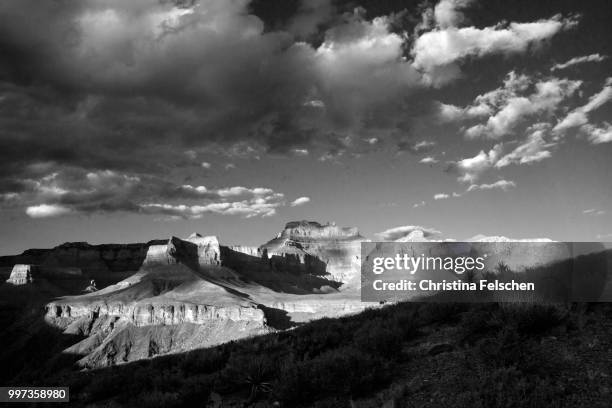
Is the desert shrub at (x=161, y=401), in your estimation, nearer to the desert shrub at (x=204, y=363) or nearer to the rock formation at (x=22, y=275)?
the desert shrub at (x=204, y=363)

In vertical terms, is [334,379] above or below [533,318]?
below

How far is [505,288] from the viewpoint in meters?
15.2

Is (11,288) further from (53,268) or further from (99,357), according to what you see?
(99,357)

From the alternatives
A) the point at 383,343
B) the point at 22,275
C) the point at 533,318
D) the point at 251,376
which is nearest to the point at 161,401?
the point at 251,376

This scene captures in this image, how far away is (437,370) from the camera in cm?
873

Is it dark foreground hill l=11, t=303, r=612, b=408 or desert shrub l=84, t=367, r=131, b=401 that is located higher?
dark foreground hill l=11, t=303, r=612, b=408

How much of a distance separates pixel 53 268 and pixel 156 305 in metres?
110

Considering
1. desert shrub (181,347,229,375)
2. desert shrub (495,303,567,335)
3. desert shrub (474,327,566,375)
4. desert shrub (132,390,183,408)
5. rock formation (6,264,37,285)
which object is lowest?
rock formation (6,264,37,285)

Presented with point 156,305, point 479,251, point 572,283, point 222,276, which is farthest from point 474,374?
point 222,276

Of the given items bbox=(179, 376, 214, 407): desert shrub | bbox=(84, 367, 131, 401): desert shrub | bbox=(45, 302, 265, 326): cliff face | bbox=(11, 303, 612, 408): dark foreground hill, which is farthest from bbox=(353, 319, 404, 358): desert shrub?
bbox=(45, 302, 265, 326): cliff face

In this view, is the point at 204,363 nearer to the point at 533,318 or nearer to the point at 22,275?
the point at 533,318

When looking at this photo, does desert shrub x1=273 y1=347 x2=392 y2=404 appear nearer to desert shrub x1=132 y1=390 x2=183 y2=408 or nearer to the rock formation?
desert shrub x1=132 y1=390 x2=183 y2=408

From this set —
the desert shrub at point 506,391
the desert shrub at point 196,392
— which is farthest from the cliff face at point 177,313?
the desert shrub at point 506,391

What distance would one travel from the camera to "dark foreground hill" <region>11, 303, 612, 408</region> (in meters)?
7.30
